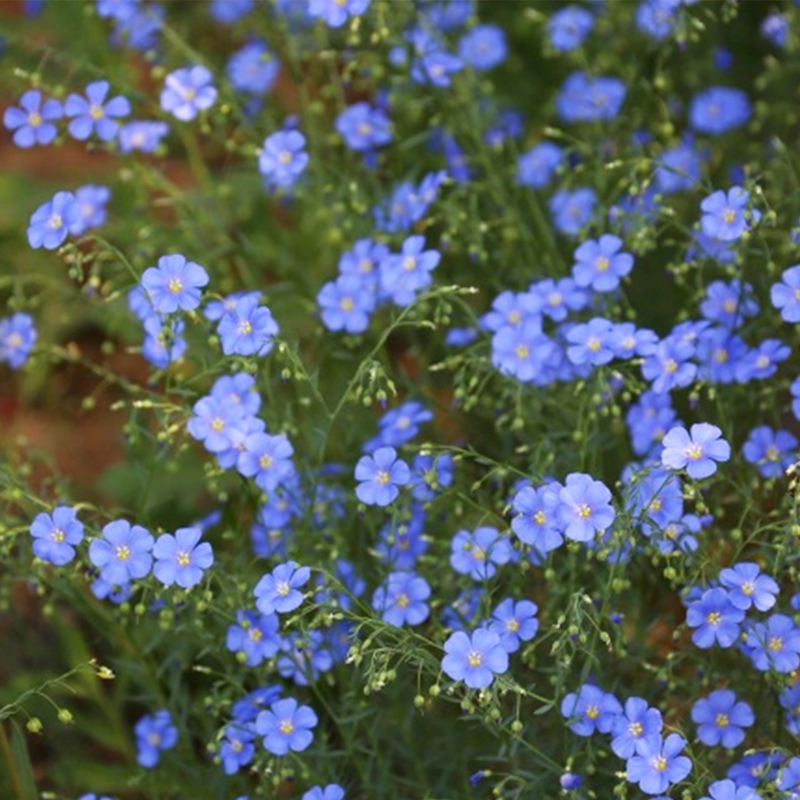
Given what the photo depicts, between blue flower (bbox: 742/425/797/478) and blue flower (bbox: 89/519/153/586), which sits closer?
blue flower (bbox: 89/519/153/586)

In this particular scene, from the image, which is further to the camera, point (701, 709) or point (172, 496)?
point (172, 496)

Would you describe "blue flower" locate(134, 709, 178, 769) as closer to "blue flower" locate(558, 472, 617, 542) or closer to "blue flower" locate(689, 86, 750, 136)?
"blue flower" locate(558, 472, 617, 542)

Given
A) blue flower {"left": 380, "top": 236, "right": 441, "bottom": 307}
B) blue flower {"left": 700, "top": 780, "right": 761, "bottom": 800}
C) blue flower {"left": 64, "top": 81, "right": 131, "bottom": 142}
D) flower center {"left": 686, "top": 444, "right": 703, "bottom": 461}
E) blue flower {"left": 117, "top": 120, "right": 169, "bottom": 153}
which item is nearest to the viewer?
blue flower {"left": 700, "top": 780, "right": 761, "bottom": 800}

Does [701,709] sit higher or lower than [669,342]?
lower

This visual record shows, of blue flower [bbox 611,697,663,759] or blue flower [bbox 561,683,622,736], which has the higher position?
blue flower [bbox 561,683,622,736]

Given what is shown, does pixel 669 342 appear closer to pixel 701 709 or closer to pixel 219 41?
pixel 701 709

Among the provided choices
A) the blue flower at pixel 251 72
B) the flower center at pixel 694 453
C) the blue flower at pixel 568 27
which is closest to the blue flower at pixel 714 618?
the flower center at pixel 694 453

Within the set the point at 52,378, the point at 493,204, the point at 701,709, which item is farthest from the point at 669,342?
the point at 52,378

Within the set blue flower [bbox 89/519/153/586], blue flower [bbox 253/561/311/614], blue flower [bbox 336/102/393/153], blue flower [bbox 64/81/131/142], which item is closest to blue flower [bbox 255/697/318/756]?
blue flower [bbox 253/561/311/614]
